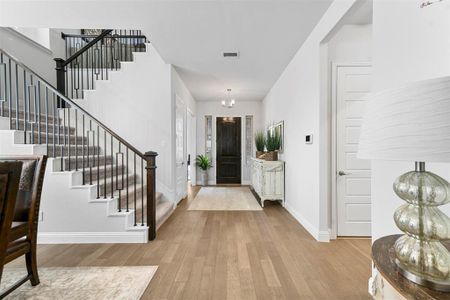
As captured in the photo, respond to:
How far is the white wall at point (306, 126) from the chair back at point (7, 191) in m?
→ 2.88

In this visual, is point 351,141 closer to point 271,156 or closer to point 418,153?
point 271,156

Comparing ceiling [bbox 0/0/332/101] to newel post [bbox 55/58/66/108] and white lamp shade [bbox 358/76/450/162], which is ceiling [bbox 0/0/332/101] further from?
white lamp shade [bbox 358/76/450/162]

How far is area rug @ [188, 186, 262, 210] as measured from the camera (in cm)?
470

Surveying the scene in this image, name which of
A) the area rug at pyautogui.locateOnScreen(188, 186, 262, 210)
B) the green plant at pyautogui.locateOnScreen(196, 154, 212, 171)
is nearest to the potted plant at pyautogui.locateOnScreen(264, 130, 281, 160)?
the area rug at pyautogui.locateOnScreen(188, 186, 262, 210)

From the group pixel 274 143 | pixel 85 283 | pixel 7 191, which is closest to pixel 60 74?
pixel 85 283

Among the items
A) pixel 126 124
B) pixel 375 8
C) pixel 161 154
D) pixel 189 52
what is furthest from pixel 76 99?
pixel 375 8

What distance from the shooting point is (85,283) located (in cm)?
205

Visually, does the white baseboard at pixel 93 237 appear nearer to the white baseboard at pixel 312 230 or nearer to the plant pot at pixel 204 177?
the white baseboard at pixel 312 230

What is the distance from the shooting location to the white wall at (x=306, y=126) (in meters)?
2.95

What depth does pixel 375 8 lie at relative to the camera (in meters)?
1.86

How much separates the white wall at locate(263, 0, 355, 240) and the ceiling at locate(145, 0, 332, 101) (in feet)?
0.70

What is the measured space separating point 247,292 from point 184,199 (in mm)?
3727

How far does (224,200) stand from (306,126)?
2726 mm

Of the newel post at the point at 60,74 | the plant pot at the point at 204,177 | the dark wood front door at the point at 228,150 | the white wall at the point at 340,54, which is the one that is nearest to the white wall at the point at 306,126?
the white wall at the point at 340,54
